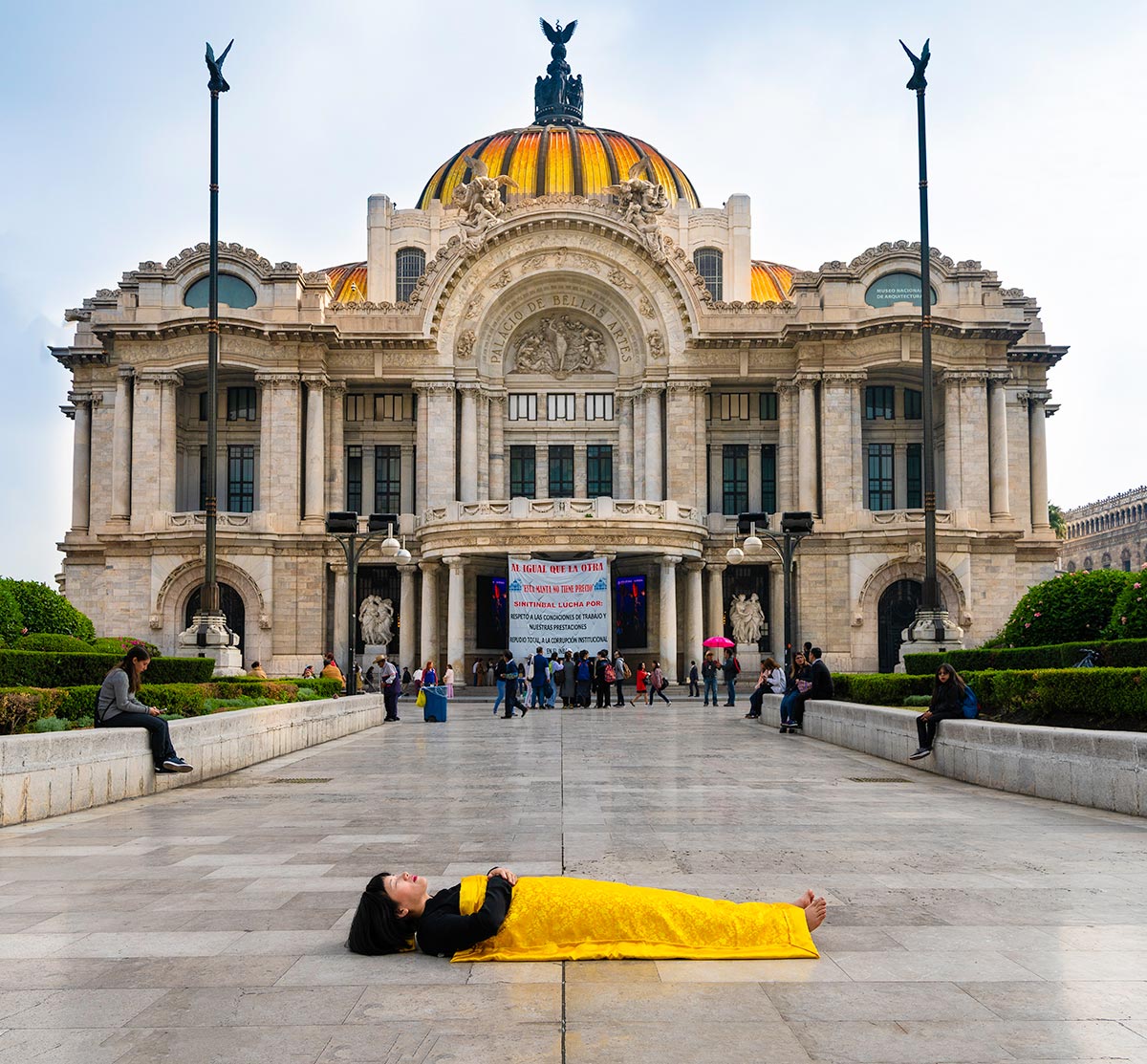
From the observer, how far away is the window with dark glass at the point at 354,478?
5606 centimetres

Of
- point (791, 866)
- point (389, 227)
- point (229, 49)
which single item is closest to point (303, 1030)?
point (791, 866)

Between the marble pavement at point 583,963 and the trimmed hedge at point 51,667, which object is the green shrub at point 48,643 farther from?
the marble pavement at point 583,963

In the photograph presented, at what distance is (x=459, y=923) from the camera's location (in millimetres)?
7082

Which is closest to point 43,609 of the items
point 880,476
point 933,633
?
point 933,633

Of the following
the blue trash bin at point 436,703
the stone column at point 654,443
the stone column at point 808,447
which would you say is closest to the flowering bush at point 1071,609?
the blue trash bin at point 436,703

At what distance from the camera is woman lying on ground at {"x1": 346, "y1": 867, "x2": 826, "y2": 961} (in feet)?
23.3

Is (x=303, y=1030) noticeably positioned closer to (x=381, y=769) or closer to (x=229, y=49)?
(x=381, y=769)

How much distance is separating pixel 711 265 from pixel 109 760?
5584 centimetres

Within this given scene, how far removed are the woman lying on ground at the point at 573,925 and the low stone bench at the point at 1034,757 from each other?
767cm

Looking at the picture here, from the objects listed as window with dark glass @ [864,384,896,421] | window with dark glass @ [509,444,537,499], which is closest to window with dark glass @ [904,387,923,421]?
window with dark glass @ [864,384,896,421]

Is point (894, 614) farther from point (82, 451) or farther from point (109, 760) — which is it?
point (109, 760)

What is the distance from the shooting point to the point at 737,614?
53.3 metres

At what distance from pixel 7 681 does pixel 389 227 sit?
162 feet

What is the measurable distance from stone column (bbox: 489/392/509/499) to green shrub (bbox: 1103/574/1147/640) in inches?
1409
